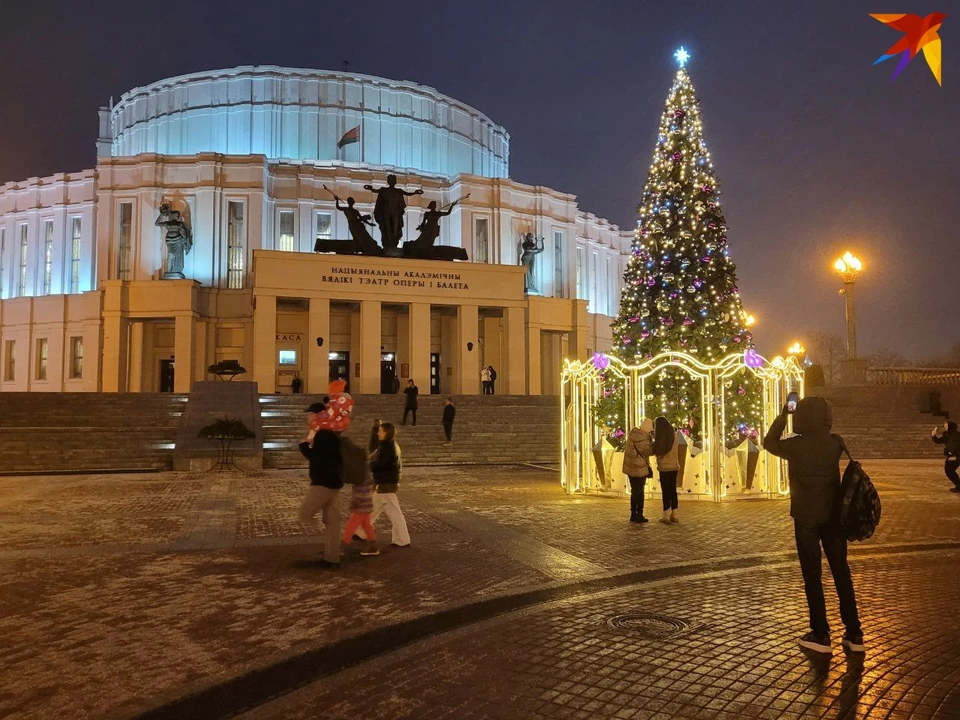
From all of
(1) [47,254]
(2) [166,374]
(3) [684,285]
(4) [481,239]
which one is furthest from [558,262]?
(3) [684,285]

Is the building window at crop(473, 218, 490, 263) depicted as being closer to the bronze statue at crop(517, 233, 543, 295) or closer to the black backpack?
the bronze statue at crop(517, 233, 543, 295)

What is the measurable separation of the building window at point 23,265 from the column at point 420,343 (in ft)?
90.4

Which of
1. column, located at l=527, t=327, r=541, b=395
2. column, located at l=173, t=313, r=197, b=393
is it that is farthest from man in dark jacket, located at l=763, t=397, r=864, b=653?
column, located at l=173, t=313, r=197, b=393

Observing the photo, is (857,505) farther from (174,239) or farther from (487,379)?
(174,239)

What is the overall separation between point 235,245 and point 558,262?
804 inches

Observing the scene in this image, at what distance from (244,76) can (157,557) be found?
175 ft

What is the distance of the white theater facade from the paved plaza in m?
25.9

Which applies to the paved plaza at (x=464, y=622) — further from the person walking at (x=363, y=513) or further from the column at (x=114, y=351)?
the column at (x=114, y=351)

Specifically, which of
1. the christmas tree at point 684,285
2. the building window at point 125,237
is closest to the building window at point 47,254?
the building window at point 125,237

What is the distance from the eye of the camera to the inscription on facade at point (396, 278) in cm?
3628

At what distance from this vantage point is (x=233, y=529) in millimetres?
10812

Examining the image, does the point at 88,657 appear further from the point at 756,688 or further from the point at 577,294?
the point at 577,294

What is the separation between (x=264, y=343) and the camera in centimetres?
3516

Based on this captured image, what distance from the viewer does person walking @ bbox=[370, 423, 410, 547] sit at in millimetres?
9461
